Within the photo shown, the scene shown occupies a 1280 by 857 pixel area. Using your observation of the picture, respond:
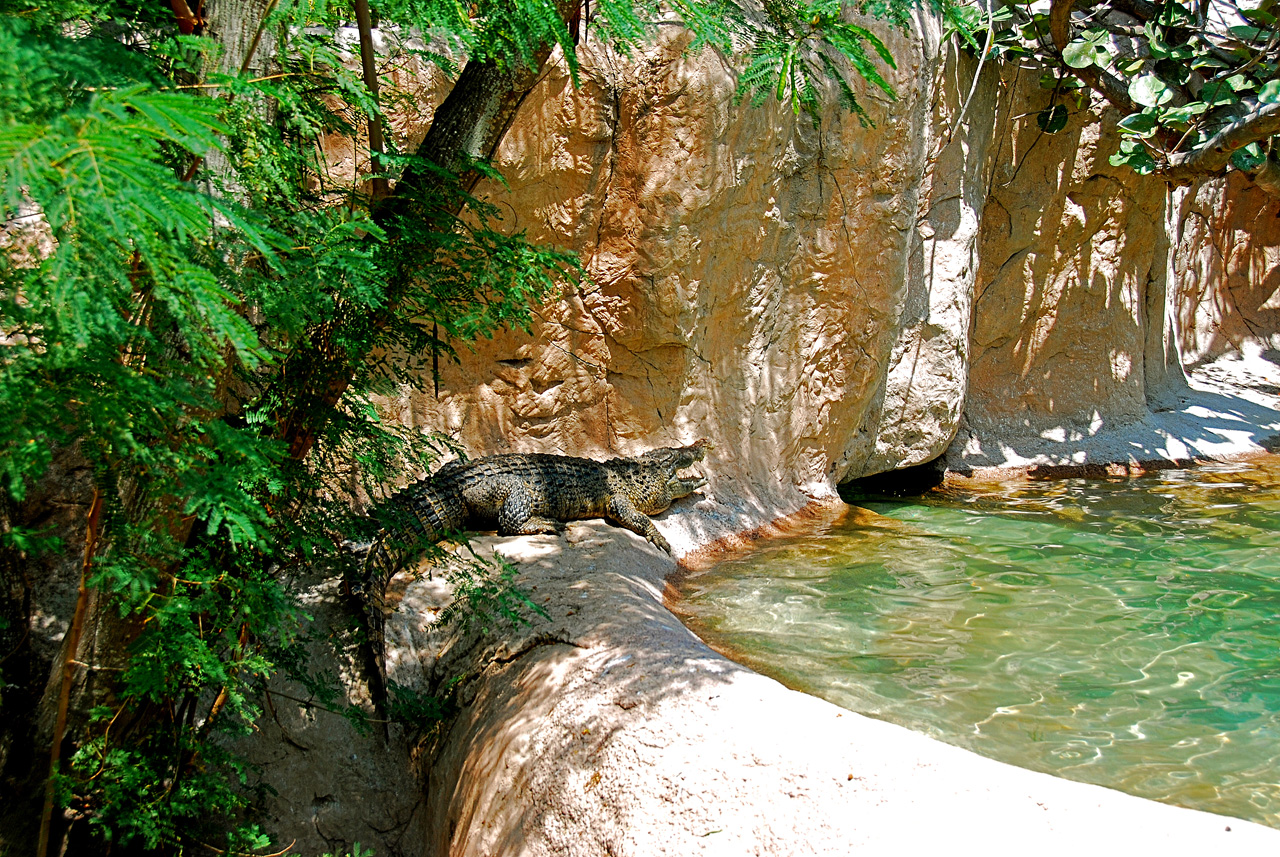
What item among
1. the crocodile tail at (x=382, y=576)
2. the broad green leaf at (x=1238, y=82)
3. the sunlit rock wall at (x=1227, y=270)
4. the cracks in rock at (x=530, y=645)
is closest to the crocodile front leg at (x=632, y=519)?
the crocodile tail at (x=382, y=576)

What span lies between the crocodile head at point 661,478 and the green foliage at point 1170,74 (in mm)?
4364

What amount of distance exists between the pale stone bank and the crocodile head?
19 cm

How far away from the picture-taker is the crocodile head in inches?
232

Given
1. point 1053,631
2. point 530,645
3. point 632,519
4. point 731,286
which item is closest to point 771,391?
point 731,286

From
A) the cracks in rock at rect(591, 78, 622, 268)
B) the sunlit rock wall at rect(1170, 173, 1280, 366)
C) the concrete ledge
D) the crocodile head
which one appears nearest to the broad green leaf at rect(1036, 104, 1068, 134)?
the sunlit rock wall at rect(1170, 173, 1280, 366)

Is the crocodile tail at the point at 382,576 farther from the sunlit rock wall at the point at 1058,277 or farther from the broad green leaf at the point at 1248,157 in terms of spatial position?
the broad green leaf at the point at 1248,157

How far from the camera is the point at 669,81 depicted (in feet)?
18.0

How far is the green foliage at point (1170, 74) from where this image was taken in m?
7.40

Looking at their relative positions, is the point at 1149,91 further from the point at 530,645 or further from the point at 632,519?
the point at 530,645

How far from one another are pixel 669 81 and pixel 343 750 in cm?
433

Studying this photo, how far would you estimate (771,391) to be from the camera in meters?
6.64

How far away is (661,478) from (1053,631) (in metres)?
2.73

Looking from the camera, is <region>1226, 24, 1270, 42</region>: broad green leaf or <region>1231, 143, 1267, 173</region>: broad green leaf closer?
<region>1231, 143, 1267, 173</region>: broad green leaf

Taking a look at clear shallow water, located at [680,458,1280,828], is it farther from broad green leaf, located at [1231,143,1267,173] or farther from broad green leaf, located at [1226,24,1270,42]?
broad green leaf, located at [1226,24,1270,42]
